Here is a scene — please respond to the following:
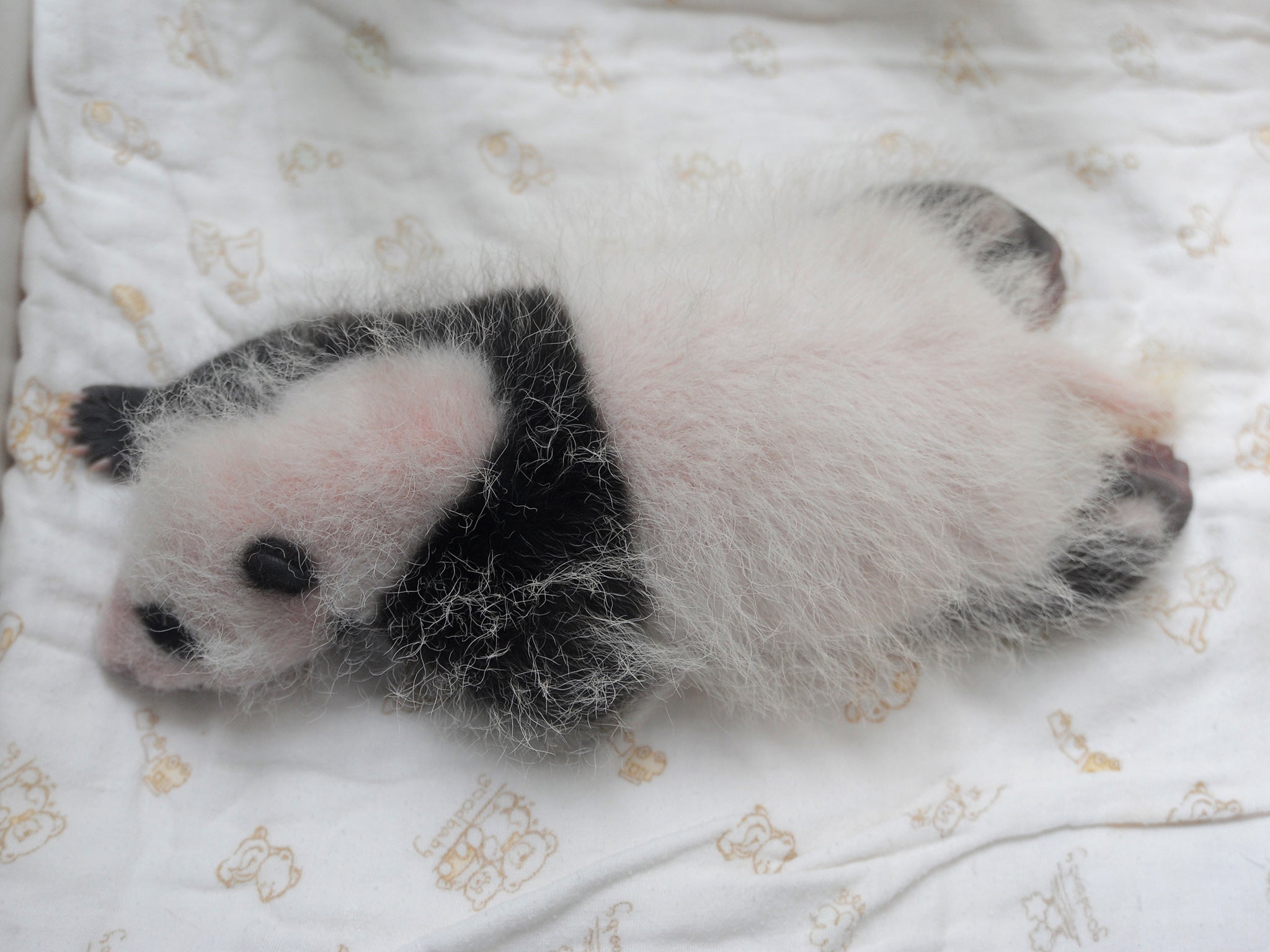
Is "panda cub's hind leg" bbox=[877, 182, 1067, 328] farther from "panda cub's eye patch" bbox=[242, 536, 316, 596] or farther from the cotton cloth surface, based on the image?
"panda cub's eye patch" bbox=[242, 536, 316, 596]

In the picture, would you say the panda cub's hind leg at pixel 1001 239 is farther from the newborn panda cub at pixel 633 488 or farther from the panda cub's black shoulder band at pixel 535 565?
the panda cub's black shoulder band at pixel 535 565

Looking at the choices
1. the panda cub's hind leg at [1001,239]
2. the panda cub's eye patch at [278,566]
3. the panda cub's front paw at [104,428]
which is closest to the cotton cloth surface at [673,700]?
the panda cub's front paw at [104,428]

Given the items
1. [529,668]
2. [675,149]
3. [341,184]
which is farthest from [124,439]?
[675,149]

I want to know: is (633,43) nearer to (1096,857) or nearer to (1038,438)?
(1038,438)

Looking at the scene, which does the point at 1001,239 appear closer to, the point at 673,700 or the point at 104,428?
the point at 673,700

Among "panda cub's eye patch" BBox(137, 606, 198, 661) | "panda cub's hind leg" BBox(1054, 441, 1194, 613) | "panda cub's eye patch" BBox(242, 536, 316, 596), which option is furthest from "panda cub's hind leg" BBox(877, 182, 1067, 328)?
"panda cub's eye patch" BBox(137, 606, 198, 661)
